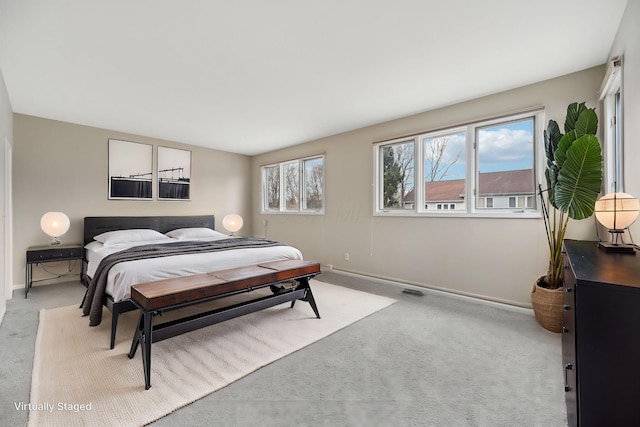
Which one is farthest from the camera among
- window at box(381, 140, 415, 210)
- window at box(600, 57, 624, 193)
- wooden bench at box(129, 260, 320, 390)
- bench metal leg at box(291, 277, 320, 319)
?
window at box(381, 140, 415, 210)

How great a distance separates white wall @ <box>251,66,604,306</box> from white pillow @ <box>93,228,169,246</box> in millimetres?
2344

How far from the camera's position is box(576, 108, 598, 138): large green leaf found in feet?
7.27

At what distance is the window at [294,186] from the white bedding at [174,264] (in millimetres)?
1961

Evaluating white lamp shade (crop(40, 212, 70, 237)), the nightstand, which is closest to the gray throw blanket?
the nightstand

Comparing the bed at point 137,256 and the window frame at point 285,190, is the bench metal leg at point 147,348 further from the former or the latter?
the window frame at point 285,190

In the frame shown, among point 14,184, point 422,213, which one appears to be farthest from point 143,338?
point 14,184

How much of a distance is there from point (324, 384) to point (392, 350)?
69 cm

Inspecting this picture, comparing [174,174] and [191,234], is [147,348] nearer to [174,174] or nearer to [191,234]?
[191,234]

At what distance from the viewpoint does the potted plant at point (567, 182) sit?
2.04 m

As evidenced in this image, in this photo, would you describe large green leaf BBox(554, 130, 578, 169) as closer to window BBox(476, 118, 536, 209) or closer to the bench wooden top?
window BBox(476, 118, 536, 209)

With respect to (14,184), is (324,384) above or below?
below

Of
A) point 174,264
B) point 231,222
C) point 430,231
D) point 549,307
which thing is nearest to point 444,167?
point 430,231

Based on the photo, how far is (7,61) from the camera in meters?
2.52

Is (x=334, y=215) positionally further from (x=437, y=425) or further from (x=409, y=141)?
(x=437, y=425)
